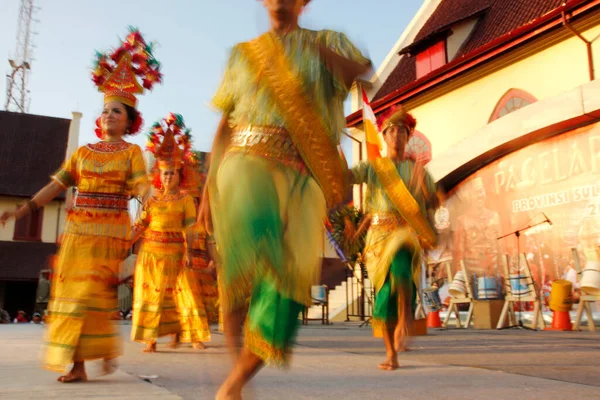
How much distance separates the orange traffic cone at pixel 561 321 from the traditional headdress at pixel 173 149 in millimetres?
6799

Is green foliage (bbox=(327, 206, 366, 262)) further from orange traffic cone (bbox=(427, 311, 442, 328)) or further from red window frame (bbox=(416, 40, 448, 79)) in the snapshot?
red window frame (bbox=(416, 40, 448, 79))

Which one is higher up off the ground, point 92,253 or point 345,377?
point 92,253

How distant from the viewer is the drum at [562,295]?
10.2 meters

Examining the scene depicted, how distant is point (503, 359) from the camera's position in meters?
5.16

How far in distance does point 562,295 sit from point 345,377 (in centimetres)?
756

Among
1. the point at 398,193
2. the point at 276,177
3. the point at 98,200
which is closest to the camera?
the point at 276,177

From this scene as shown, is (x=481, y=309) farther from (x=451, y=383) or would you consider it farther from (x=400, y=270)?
(x=451, y=383)

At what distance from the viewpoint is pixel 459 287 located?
11547 mm

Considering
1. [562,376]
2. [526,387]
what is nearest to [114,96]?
[526,387]

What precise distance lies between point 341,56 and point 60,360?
2453mm

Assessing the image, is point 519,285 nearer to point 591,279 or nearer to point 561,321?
point 561,321

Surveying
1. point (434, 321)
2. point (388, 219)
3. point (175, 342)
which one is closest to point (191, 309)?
point (175, 342)

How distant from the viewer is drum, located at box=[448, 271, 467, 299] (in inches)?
455

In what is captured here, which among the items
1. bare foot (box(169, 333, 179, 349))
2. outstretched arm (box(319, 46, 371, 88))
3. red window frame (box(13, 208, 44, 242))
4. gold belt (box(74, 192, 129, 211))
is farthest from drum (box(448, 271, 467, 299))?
red window frame (box(13, 208, 44, 242))
